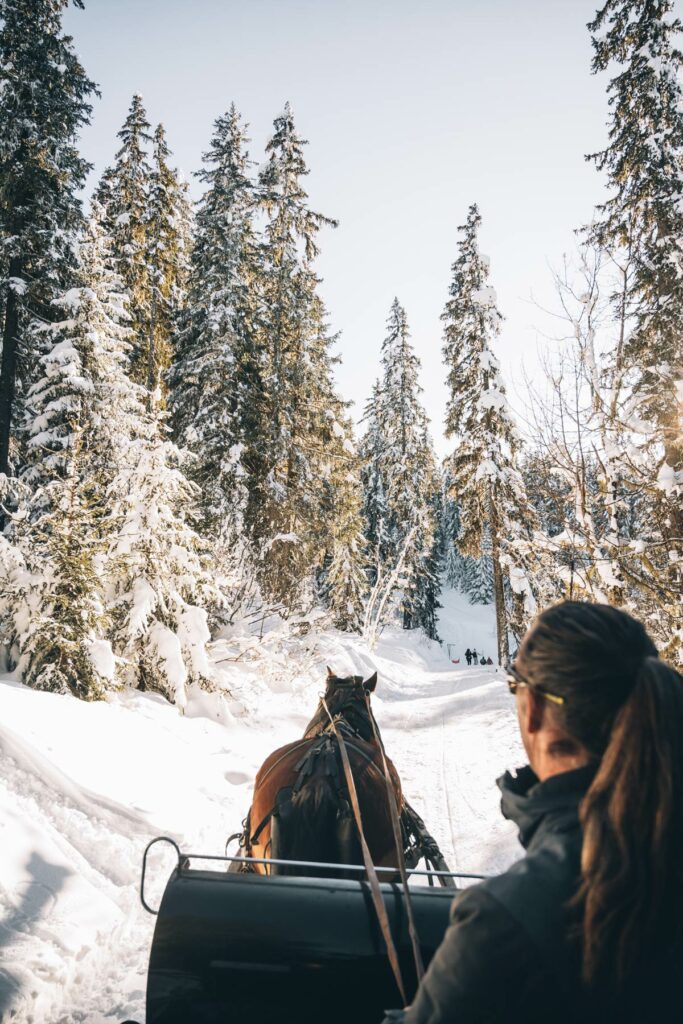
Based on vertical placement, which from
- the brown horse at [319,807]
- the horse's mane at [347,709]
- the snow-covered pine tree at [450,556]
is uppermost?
the snow-covered pine tree at [450,556]

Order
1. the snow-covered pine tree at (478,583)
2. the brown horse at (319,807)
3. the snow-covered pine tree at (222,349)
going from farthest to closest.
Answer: the snow-covered pine tree at (478,583)
the snow-covered pine tree at (222,349)
the brown horse at (319,807)

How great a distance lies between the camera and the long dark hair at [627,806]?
0.92 metres

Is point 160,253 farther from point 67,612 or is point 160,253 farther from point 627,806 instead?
point 627,806

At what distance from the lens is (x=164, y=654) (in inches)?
324

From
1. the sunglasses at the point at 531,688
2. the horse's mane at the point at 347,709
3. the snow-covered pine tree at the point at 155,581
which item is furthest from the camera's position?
the snow-covered pine tree at the point at 155,581

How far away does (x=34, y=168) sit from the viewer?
1395cm

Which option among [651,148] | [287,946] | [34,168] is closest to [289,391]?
[34,168]

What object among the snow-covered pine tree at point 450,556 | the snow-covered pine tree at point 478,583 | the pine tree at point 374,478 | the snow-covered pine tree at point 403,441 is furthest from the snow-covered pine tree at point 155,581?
the snow-covered pine tree at point 450,556

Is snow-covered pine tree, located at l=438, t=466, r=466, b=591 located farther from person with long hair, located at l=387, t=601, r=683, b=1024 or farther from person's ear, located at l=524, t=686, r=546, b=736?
person with long hair, located at l=387, t=601, r=683, b=1024

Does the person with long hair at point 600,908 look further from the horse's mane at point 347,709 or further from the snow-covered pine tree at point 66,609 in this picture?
the snow-covered pine tree at point 66,609

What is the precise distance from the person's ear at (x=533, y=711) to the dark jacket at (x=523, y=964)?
0.82 feet

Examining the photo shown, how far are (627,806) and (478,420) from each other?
18889 mm

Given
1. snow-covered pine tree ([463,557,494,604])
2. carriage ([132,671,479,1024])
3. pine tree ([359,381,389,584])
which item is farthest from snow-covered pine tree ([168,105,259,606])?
snow-covered pine tree ([463,557,494,604])

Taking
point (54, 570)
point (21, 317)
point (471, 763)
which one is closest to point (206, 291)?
point (21, 317)
